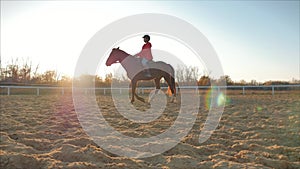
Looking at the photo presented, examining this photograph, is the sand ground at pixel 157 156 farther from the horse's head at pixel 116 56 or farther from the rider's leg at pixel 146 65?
the horse's head at pixel 116 56

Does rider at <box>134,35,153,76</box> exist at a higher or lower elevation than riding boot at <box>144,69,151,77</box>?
higher

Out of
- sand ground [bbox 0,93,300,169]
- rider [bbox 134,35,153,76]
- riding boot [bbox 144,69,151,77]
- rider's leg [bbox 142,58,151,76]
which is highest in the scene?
rider [bbox 134,35,153,76]

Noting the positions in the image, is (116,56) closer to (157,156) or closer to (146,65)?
(146,65)

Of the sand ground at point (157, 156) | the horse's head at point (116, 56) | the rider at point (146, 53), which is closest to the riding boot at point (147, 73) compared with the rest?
the rider at point (146, 53)

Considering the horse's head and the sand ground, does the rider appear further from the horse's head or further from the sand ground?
the sand ground

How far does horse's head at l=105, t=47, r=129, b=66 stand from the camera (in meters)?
4.31

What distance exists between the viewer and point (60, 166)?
373cm

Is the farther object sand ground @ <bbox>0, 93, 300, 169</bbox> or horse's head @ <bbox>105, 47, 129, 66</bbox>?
horse's head @ <bbox>105, 47, 129, 66</bbox>

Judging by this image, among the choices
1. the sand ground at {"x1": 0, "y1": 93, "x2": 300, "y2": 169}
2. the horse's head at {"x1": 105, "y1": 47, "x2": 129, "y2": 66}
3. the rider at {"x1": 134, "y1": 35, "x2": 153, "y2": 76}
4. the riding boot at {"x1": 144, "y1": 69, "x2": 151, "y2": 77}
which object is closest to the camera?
the rider at {"x1": 134, "y1": 35, "x2": 153, "y2": 76}

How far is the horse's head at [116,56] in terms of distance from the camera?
14.1 feet

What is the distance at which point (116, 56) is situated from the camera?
4.39m

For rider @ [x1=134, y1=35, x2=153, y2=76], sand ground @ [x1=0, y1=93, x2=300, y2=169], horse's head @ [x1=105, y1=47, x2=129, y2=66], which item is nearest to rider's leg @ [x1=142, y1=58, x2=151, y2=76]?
rider @ [x1=134, y1=35, x2=153, y2=76]

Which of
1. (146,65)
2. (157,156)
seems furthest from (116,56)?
(157,156)

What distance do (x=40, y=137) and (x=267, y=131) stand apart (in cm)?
564
